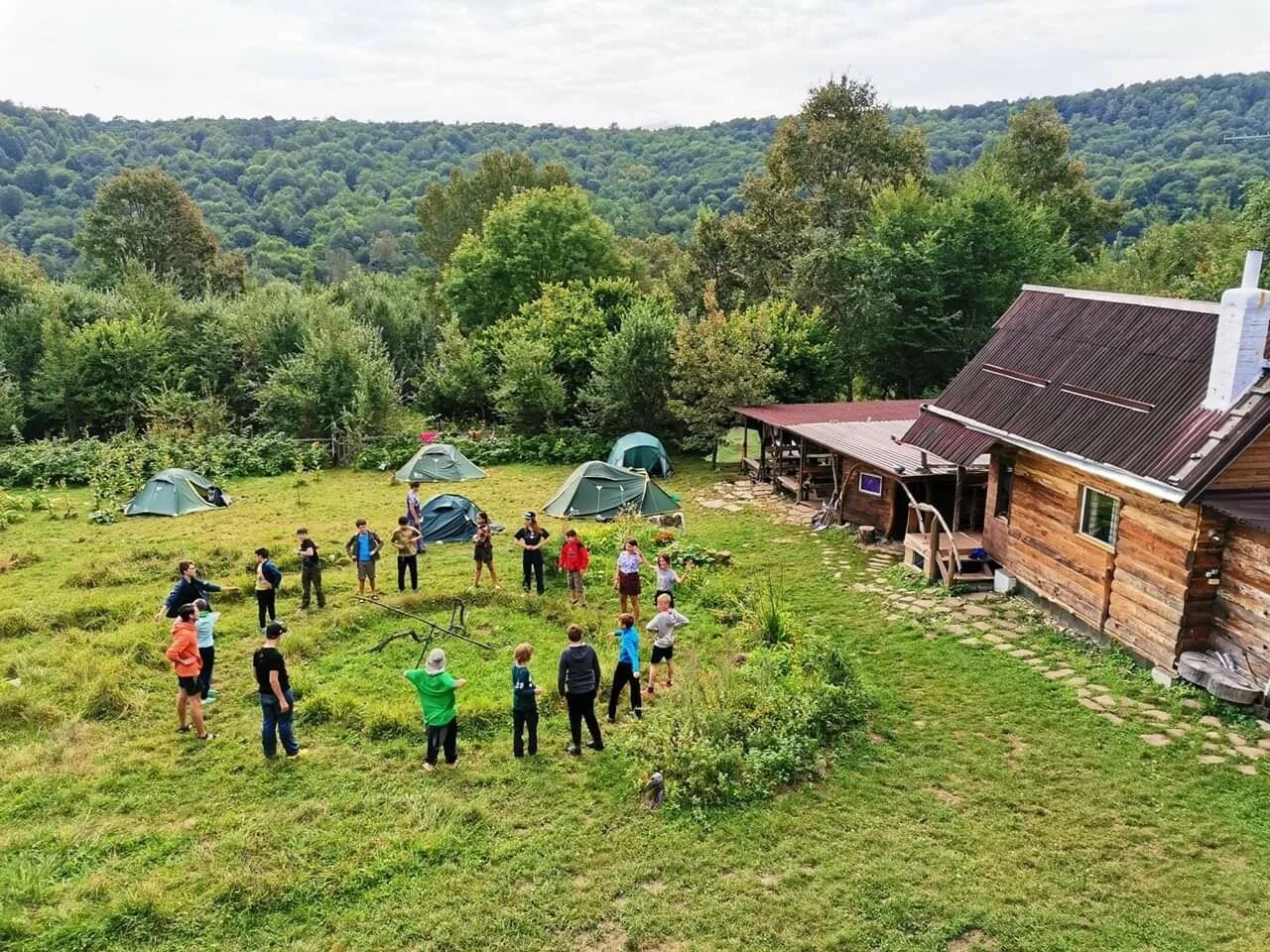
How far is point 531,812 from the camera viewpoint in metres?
7.88

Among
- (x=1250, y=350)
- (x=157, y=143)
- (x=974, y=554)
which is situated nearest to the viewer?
(x=1250, y=350)

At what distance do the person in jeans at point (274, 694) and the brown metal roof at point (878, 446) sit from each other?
35.9 feet

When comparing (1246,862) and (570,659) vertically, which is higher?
(570,659)

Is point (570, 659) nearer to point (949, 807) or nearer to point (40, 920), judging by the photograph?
point (949, 807)

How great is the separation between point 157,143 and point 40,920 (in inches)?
4179

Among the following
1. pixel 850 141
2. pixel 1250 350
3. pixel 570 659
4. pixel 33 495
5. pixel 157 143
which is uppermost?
pixel 157 143

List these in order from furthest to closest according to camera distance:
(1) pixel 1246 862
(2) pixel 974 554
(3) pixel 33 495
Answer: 1. (3) pixel 33 495
2. (2) pixel 974 554
3. (1) pixel 1246 862

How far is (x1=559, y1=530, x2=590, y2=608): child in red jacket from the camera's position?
44.0ft

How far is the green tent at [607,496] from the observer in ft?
64.0

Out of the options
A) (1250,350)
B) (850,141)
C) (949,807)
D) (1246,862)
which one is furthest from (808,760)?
(850,141)

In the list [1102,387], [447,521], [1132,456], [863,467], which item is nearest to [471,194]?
[447,521]

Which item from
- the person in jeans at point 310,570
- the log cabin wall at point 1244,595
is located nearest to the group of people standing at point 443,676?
the person in jeans at point 310,570

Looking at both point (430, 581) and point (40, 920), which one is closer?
point (40, 920)

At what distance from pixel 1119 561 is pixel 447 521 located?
1238 cm
